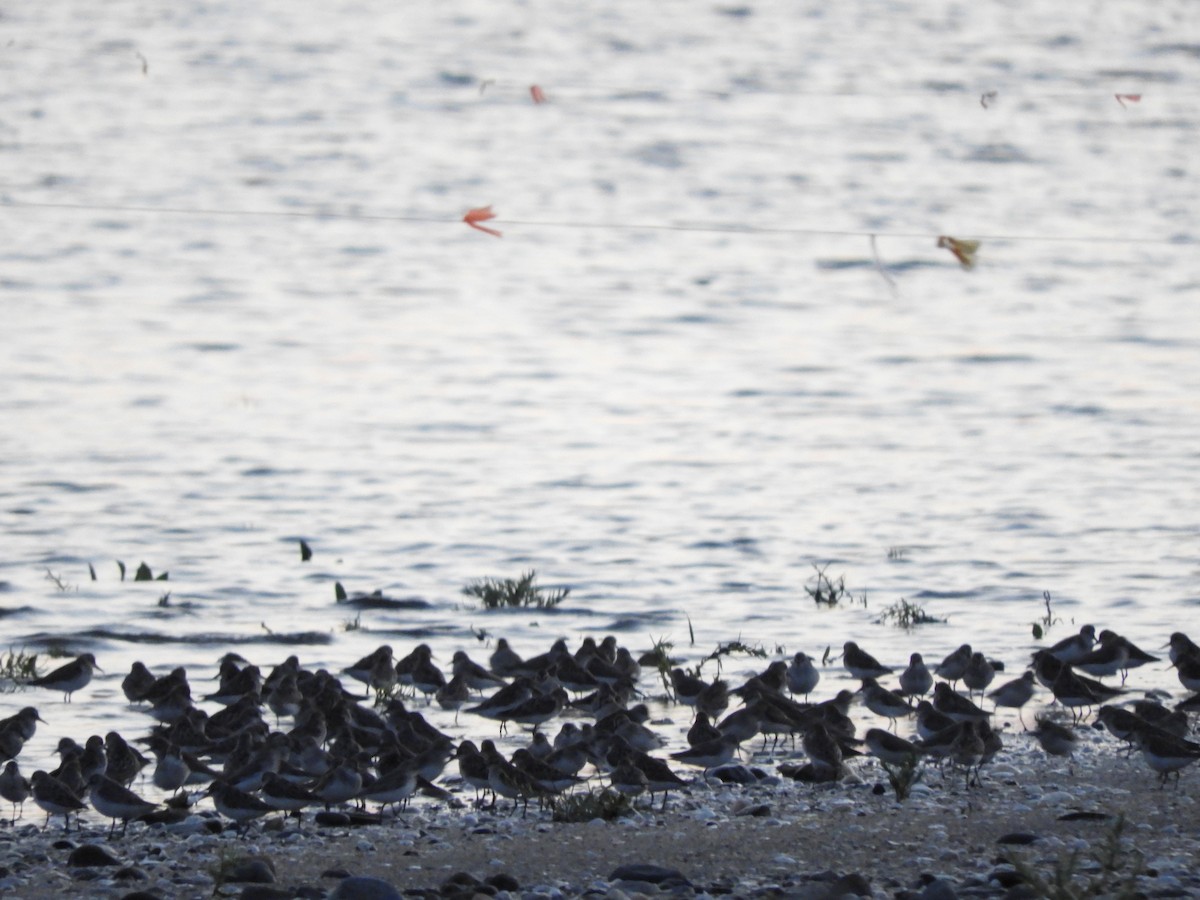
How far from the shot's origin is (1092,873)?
8039mm

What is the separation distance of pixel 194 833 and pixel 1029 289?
2305 centimetres

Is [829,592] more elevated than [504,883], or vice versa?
[504,883]

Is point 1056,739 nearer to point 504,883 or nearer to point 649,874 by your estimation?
point 649,874

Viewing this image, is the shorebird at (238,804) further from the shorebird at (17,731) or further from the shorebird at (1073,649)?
the shorebird at (1073,649)

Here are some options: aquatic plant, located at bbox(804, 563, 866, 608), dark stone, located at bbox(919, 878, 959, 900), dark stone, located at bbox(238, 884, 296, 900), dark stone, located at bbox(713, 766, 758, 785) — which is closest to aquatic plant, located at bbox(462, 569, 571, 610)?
aquatic plant, located at bbox(804, 563, 866, 608)

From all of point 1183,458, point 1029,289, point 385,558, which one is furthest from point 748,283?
point 385,558

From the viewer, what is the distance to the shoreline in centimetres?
803

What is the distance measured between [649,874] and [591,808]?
128 cm

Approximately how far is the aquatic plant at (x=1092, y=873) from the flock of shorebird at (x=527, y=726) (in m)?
1.45

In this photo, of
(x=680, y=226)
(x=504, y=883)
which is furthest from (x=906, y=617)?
(x=680, y=226)

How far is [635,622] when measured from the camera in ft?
45.4

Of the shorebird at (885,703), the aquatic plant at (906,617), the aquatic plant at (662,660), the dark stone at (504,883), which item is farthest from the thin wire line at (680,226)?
the dark stone at (504,883)

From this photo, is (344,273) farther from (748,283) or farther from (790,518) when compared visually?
(790,518)

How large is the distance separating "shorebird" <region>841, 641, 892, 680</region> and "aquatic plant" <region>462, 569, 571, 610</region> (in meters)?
3.04
